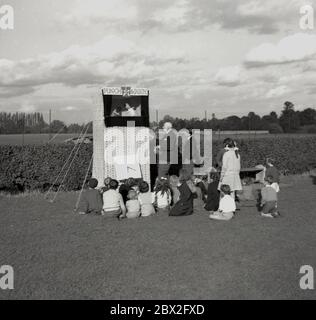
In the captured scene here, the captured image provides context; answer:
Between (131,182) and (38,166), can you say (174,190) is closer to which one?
(131,182)

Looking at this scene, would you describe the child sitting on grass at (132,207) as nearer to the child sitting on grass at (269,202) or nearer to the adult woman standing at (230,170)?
the adult woman standing at (230,170)

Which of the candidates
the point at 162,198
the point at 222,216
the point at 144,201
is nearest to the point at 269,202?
the point at 222,216

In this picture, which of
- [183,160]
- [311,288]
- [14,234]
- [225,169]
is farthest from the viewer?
[183,160]

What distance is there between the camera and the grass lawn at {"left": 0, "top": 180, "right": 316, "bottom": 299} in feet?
20.2

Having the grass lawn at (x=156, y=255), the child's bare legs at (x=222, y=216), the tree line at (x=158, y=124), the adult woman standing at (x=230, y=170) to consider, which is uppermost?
the tree line at (x=158, y=124)

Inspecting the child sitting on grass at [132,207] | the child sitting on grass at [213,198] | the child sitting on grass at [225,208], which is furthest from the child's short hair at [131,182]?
the child sitting on grass at [225,208]

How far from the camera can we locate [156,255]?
25.7 ft

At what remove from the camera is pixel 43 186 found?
53.0 ft

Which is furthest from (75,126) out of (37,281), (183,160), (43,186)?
(37,281)

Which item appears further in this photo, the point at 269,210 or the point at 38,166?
the point at 38,166

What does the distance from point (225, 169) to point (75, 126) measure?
11.5 m

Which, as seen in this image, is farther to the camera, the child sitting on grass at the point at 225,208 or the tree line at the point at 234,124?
the tree line at the point at 234,124

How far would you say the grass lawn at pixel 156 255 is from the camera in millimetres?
6168
